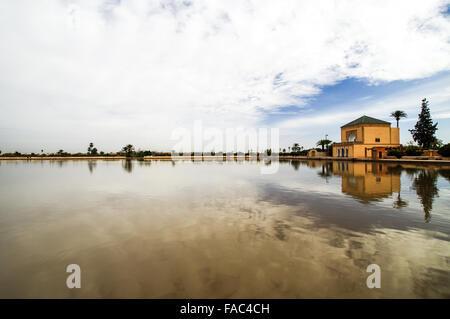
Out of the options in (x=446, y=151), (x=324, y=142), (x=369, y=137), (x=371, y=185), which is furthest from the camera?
(x=324, y=142)

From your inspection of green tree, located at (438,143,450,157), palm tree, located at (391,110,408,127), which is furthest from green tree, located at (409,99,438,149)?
green tree, located at (438,143,450,157)

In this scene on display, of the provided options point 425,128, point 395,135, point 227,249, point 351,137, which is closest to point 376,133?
point 351,137

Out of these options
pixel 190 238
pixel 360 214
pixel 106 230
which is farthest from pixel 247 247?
pixel 360 214

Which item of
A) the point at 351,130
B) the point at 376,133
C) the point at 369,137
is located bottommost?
the point at 369,137

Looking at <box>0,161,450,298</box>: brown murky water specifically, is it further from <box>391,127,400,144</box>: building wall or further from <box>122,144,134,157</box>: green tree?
<box>122,144,134,157</box>: green tree

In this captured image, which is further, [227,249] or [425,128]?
[425,128]

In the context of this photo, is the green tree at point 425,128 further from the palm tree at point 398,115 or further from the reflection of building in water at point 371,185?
the reflection of building in water at point 371,185

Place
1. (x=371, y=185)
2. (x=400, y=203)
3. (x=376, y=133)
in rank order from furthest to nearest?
(x=376, y=133), (x=371, y=185), (x=400, y=203)

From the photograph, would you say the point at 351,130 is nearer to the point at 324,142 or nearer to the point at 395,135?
the point at 395,135

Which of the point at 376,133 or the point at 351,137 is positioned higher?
the point at 376,133

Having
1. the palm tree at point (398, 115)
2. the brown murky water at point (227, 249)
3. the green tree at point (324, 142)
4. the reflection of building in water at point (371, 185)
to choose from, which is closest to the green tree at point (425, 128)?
the palm tree at point (398, 115)

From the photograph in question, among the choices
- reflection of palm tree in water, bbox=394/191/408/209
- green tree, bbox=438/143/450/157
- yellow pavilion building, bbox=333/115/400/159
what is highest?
yellow pavilion building, bbox=333/115/400/159

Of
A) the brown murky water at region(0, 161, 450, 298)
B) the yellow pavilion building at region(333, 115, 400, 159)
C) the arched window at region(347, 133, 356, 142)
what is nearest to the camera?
the brown murky water at region(0, 161, 450, 298)
